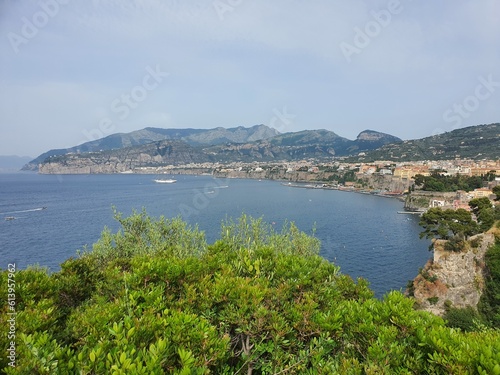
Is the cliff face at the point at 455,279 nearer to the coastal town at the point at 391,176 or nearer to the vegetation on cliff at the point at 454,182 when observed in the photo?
the coastal town at the point at 391,176

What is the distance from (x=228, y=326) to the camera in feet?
14.5

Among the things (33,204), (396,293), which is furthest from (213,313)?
(33,204)

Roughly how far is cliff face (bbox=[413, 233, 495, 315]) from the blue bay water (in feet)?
10.8

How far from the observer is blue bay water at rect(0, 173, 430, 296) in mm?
36781

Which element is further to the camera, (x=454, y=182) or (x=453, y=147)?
(x=453, y=147)

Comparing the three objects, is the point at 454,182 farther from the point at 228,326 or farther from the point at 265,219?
the point at 228,326

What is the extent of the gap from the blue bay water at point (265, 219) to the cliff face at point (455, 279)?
3.30m

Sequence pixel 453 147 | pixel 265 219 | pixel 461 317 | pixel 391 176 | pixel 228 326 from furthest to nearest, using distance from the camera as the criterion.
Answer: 1. pixel 453 147
2. pixel 391 176
3. pixel 265 219
4. pixel 461 317
5. pixel 228 326

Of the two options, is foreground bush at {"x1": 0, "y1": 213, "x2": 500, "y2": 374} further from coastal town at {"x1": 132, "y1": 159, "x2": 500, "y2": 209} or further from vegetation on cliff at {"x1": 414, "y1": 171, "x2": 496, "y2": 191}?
vegetation on cliff at {"x1": 414, "y1": 171, "x2": 496, "y2": 191}

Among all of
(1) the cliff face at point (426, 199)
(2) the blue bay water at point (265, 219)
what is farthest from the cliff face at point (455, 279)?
(1) the cliff face at point (426, 199)

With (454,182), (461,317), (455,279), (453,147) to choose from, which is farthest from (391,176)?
(461,317)

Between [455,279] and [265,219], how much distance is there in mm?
37729

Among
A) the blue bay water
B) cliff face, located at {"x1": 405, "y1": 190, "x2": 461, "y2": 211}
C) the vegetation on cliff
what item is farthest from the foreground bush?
the vegetation on cliff

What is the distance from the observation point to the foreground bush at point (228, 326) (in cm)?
294
